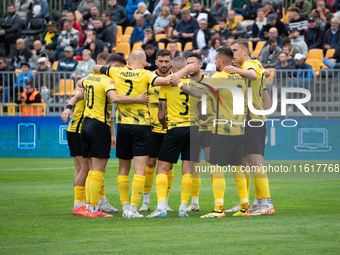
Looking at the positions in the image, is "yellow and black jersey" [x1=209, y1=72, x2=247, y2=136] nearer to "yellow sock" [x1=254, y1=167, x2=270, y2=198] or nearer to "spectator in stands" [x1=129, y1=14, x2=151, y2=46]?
"yellow sock" [x1=254, y1=167, x2=270, y2=198]

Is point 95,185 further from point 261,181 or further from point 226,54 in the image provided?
point 226,54

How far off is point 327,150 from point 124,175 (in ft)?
31.1

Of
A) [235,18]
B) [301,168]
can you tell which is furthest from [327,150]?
[235,18]

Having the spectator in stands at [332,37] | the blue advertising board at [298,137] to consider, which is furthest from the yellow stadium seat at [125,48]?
the spectator in stands at [332,37]

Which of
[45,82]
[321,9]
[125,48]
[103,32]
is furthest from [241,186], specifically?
[103,32]

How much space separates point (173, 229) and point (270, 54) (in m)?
11.9

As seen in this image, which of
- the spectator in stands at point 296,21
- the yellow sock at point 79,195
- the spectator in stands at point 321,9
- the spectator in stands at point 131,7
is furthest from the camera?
the spectator in stands at point 131,7

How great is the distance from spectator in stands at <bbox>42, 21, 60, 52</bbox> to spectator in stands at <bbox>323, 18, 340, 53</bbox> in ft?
36.2

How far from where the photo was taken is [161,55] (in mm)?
7641

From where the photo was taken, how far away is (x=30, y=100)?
17.1 metres

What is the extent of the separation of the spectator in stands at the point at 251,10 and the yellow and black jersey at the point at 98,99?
1407 cm

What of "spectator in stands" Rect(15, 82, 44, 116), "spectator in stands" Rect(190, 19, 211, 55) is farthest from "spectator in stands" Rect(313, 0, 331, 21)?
"spectator in stands" Rect(15, 82, 44, 116)

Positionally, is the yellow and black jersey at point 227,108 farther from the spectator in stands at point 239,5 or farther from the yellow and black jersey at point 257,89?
the spectator in stands at point 239,5

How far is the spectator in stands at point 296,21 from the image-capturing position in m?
18.5
